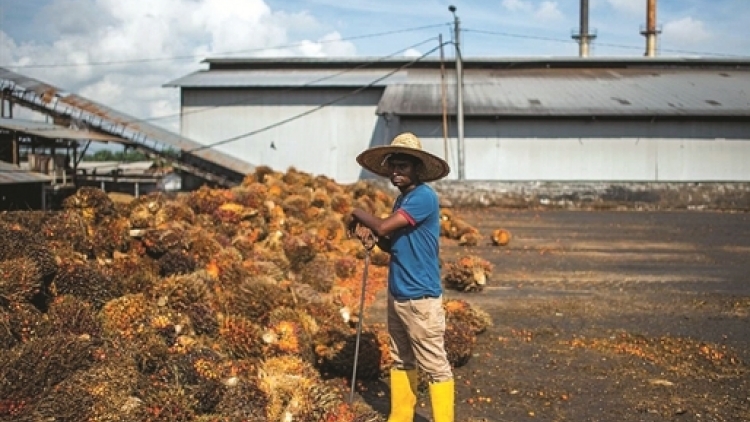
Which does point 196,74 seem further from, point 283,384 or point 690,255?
point 283,384

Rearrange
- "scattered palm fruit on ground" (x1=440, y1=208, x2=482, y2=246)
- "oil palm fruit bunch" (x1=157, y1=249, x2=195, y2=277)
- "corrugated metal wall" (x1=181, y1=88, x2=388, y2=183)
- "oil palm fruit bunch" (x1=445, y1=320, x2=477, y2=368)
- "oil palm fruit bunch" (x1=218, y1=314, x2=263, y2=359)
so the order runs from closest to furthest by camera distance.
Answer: "oil palm fruit bunch" (x1=218, y1=314, x2=263, y2=359), "oil palm fruit bunch" (x1=445, y1=320, x2=477, y2=368), "oil palm fruit bunch" (x1=157, y1=249, x2=195, y2=277), "scattered palm fruit on ground" (x1=440, y1=208, x2=482, y2=246), "corrugated metal wall" (x1=181, y1=88, x2=388, y2=183)

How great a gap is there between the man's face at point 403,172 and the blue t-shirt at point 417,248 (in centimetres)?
9

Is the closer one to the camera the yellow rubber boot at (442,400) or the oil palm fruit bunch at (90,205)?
the yellow rubber boot at (442,400)

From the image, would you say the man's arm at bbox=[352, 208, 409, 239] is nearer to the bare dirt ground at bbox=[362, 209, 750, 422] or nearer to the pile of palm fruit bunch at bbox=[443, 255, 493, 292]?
the bare dirt ground at bbox=[362, 209, 750, 422]

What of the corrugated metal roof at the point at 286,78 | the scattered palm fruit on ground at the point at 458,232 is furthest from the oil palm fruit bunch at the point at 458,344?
the corrugated metal roof at the point at 286,78

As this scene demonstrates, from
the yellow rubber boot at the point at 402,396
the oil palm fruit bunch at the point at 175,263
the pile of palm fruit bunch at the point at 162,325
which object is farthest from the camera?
the oil palm fruit bunch at the point at 175,263

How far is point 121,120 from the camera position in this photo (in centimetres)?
3819

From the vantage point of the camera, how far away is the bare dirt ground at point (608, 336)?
6.87m

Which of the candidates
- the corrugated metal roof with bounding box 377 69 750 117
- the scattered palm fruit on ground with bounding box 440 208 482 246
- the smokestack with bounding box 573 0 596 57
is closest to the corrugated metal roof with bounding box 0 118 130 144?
the corrugated metal roof with bounding box 377 69 750 117

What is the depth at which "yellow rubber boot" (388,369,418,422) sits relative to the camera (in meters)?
5.91

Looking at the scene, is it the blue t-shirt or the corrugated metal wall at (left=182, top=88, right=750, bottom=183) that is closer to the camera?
the blue t-shirt

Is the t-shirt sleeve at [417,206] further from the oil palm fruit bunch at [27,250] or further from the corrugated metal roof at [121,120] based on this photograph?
the corrugated metal roof at [121,120]

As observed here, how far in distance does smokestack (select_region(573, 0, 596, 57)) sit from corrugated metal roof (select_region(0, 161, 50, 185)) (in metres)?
43.6

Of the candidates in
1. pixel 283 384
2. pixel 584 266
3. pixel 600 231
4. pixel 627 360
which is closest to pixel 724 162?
pixel 600 231
